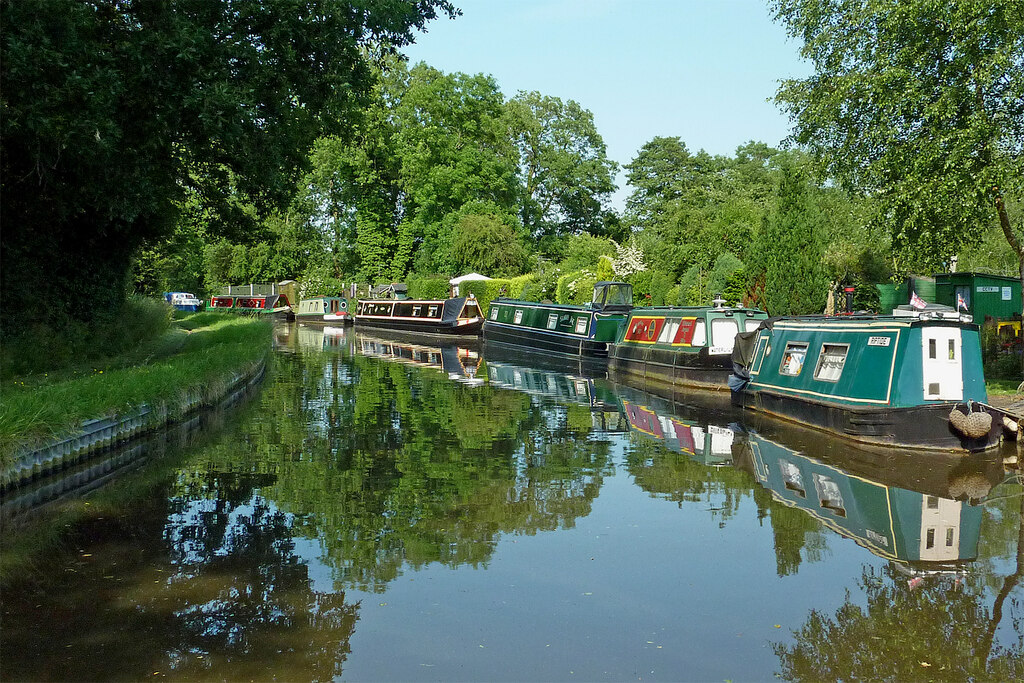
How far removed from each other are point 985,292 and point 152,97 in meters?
20.2

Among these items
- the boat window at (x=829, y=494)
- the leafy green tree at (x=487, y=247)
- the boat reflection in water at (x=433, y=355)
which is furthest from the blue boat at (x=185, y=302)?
the boat window at (x=829, y=494)

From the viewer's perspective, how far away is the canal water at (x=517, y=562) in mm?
5426

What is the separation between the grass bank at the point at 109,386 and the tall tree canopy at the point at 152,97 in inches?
94.3

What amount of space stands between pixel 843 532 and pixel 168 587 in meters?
5.81

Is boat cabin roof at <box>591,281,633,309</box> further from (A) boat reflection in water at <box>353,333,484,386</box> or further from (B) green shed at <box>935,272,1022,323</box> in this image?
(B) green shed at <box>935,272,1022,323</box>

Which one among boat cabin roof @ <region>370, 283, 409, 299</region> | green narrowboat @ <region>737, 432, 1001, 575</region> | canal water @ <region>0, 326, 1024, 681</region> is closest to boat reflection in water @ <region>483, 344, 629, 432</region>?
canal water @ <region>0, 326, 1024, 681</region>

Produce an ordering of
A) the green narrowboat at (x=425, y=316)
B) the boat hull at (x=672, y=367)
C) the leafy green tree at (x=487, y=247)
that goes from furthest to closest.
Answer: the leafy green tree at (x=487, y=247)
the green narrowboat at (x=425, y=316)
the boat hull at (x=672, y=367)

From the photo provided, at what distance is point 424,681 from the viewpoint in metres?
5.09

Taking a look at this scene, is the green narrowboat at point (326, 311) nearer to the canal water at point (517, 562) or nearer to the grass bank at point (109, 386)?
the grass bank at point (109, 386)

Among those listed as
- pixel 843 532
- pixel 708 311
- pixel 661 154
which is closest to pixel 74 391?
pixel 843 532

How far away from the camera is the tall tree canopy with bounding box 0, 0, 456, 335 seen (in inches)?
440

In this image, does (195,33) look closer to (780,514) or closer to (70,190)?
(70,190)

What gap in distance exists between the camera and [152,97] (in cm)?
1216

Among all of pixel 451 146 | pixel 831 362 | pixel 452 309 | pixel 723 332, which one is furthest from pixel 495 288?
pixel 831 362
